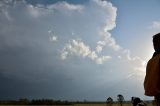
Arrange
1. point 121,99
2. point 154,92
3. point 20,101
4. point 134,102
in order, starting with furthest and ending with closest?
point 20,101
point 121,99
point 134,102
point 154,92

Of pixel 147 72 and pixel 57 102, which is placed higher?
pixel 57 102

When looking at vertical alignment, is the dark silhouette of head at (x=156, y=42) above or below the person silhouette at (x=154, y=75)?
above

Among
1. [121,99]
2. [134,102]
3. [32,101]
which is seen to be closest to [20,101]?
[32,101]

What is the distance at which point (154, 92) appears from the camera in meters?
6.04

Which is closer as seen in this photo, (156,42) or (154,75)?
(154,75)

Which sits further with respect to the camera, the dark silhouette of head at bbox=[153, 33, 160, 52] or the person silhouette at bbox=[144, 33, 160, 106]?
the dark silhouette of head at bbox=[153, 33, 160, 52]

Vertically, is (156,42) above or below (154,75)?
above

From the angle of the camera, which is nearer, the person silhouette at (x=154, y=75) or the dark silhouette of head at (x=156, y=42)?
the person silhouette at (x=154, y=75)

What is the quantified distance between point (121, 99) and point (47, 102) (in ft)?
187

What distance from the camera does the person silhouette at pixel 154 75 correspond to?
6051 mm

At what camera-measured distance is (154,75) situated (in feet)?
20.0

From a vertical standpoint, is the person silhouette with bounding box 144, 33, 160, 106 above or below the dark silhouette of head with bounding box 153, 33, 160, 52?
below

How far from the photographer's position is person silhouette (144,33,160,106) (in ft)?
19.9

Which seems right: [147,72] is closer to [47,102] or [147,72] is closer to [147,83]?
[147,83]
